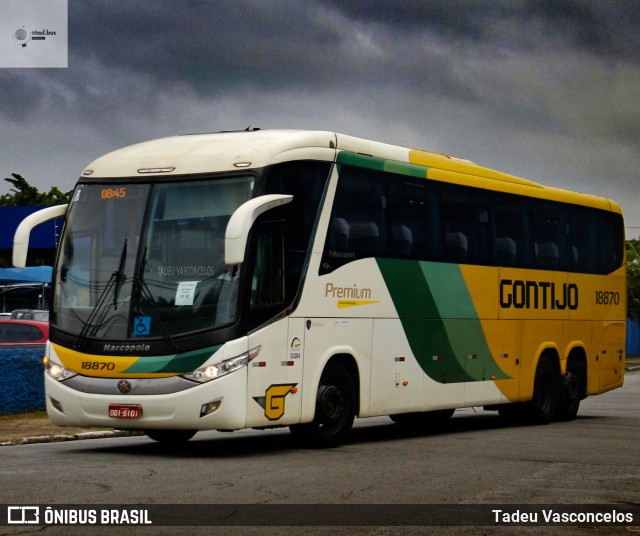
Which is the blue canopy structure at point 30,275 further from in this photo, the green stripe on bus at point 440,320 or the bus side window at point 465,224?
the green stripe on bus at point 440,320

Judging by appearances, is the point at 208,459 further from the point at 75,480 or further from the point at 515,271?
the point at 515,271

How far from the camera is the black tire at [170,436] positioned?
16.0 metres

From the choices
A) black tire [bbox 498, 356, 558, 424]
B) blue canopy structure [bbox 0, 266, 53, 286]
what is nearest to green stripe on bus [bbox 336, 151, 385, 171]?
black tire [bbox 498, 356, 558, 424]

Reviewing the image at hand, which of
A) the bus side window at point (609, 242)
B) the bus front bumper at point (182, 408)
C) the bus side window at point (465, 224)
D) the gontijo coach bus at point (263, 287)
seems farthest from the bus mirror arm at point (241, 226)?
the bus side window at point (609, 242)

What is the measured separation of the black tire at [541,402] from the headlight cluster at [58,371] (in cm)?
898

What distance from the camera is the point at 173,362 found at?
13.9 meters

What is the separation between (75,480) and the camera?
11.4 meters

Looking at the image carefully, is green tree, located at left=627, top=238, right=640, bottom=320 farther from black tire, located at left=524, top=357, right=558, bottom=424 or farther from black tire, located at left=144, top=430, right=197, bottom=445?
black tire, located at left=144, top=430, right=197, bottom=445

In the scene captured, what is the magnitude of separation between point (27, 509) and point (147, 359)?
4.53 meters

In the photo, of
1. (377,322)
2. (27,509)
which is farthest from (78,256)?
(27,509)

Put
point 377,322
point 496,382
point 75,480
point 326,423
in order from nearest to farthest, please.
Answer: point 75,480, point 326,423, point 377,322, point 496,382

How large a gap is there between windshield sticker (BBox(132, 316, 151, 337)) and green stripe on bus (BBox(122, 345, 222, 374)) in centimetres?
30

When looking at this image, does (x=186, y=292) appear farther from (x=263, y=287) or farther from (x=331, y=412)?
(x=331, y=412)

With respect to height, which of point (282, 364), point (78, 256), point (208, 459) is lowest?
point (208, 459)
